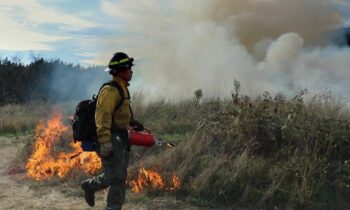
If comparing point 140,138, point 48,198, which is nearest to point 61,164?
point 48,198

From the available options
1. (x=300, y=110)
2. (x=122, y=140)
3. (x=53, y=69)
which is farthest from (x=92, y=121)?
(x=53, y=69)

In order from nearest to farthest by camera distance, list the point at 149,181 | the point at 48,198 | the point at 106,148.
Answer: the point at 106,148
the point at 48,198
the point at 149,181

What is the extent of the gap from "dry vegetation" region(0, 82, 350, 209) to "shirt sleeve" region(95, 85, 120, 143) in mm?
1823

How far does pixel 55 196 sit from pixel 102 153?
2.18 metres

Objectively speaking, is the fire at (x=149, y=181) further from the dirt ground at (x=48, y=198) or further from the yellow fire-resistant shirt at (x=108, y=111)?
the yellow fire-resistant shirt at (x=108, y=111)

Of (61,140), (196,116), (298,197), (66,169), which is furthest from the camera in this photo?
(196,116)

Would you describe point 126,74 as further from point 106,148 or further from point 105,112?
point 106,148

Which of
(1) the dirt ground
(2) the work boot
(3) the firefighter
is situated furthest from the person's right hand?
(1) the dirt ground

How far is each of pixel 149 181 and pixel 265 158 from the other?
186 centimetres

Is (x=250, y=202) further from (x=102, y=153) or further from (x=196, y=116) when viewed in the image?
(x=196, y=116)

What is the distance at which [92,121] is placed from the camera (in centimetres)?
608

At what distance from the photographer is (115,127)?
5.97 meters

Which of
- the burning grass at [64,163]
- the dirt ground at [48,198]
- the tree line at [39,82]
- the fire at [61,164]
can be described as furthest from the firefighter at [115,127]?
the tree line at [39,82]

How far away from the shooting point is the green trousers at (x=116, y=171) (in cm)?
590
